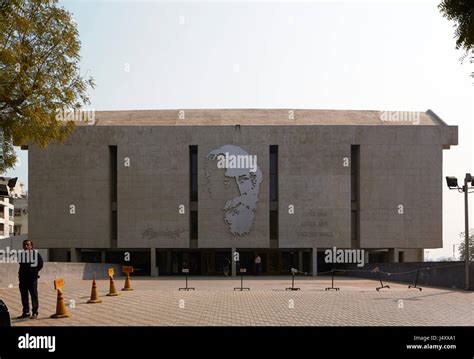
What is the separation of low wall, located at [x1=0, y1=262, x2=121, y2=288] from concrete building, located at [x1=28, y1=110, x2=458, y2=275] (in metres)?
5.68

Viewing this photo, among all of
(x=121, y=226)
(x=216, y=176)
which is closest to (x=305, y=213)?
(x=216, y=176)

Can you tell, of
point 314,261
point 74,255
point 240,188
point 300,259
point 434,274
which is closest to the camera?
point 434,274

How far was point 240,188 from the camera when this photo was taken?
41.0 meters

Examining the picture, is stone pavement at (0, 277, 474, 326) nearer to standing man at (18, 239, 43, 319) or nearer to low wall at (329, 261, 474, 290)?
standing man at (18, 239, 43, 319)

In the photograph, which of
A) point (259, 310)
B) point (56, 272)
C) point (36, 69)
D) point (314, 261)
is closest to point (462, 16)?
point (259, 310)

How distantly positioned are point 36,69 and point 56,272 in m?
15.9

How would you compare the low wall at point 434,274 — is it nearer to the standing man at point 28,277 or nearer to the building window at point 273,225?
the building window at point 273,225

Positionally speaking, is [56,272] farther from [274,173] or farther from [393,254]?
[393,254]

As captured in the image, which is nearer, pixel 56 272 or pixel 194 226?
pixel 56 272

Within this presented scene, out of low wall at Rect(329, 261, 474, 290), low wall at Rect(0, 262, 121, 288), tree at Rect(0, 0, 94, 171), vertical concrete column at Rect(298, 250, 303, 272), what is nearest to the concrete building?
vertical concrete column at Rect(298, 250, 303, 272)

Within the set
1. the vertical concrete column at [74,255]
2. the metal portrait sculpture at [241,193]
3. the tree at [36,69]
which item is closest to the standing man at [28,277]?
the tree at [36,69]

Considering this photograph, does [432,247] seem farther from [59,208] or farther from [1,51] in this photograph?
[1,51]

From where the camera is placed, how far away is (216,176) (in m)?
41.1
